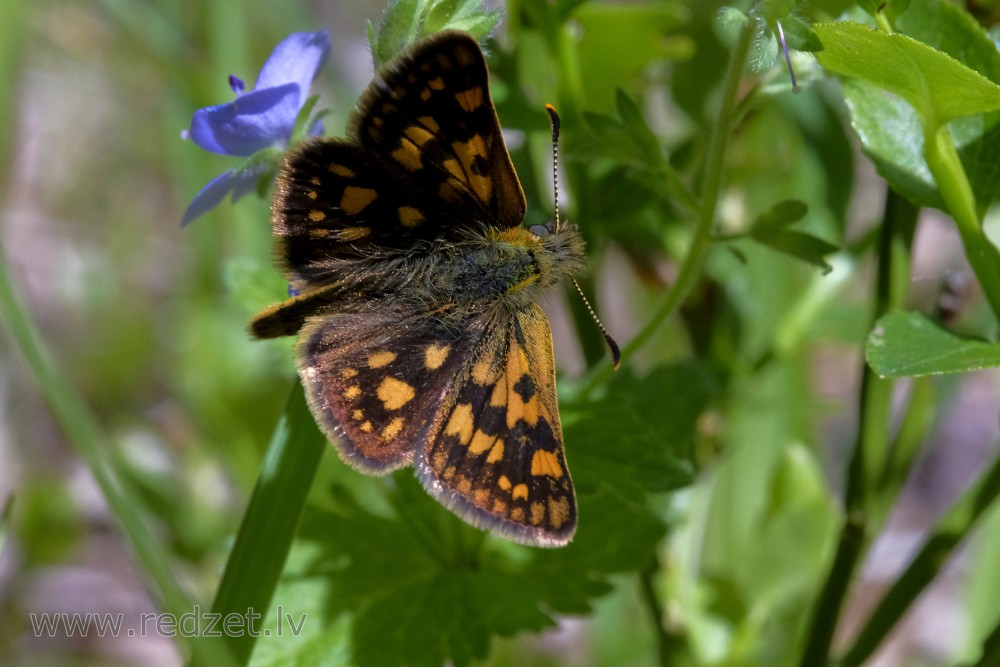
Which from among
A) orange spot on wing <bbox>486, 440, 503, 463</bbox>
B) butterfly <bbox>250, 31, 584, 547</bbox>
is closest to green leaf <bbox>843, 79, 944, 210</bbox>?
butterfly <bbox>250, 31, 584, 547</bbox>

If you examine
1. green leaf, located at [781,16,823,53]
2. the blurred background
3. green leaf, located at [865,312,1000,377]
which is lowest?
the blurred background

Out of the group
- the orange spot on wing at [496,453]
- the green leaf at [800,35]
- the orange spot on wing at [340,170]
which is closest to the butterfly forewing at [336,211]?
the orange spot on wing at [340,170]

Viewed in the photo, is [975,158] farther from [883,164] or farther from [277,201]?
[277,201]

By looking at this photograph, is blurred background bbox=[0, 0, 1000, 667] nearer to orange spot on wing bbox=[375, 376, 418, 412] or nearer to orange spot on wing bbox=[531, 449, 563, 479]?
orange spot on wing bbox=[375, 376, 418, 412]

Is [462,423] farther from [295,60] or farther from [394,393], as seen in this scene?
[295,60]

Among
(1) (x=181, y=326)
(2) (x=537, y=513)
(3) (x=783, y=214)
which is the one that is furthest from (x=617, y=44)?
(1) (x=181, y=326)

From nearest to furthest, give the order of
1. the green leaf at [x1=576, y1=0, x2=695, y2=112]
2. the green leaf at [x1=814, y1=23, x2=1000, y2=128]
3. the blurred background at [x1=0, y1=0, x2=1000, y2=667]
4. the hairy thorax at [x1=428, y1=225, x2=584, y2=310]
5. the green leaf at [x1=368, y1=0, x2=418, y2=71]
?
the green leaf at [x1=814, y1=23, x2=1000, y2=128], the green leaf at [x1=368, y1=0, x2=418, y2=71], the hairy thorax at [x1=428, y1=225, x2=584, y2=310], the green leaf at [x1=576, y1=0, x2=695, y2=112], the blurred background at [x1=0, y1=0, x2=1000, y2=667]

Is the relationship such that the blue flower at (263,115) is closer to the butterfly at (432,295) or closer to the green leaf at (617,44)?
the butterfly at (432,295)
